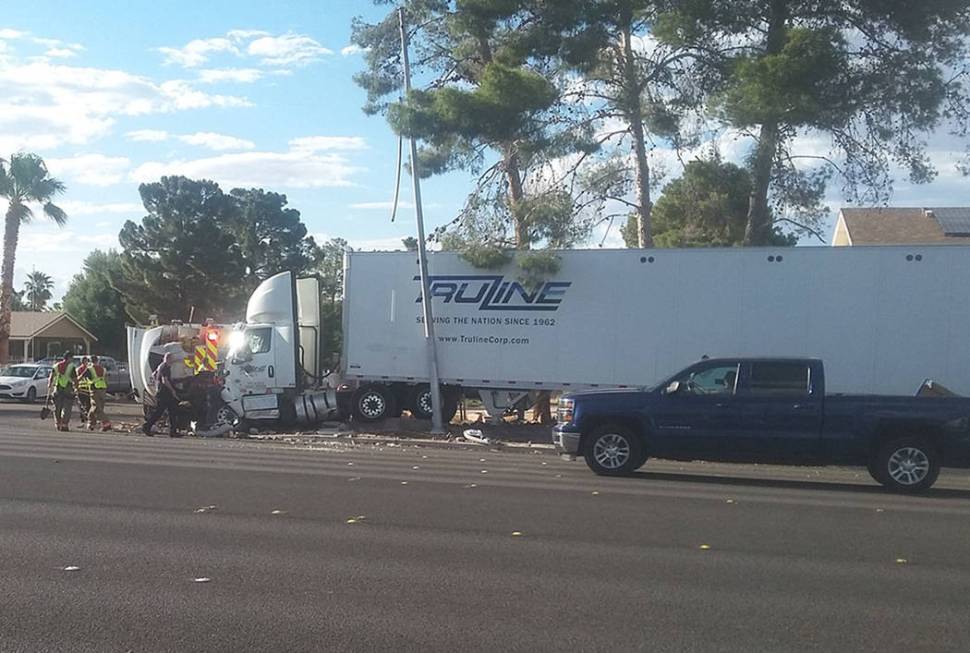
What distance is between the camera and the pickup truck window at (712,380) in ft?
47.0

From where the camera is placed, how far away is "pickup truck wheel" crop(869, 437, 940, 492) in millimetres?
13562

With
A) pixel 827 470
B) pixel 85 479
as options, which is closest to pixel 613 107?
pixel 827 470

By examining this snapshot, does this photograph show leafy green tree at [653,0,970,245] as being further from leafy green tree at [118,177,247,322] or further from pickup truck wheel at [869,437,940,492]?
leafy green tree at [118,177,247,322]

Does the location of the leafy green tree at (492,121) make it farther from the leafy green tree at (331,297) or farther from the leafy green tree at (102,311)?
the leafy green tree at (102,311)

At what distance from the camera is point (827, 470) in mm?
17922

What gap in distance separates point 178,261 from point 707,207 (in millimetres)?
35427

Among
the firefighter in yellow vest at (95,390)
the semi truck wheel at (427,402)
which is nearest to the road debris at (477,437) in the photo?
the semi truck wheel at (427,402)

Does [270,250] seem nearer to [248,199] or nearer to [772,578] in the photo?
[248,199]

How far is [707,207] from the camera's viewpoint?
2608 cm

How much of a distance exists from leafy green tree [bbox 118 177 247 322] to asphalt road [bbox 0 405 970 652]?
4107 centimetres

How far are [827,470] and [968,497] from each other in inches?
173

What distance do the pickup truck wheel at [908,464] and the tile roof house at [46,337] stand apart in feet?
173

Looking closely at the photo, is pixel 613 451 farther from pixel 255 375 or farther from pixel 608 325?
pixel 255 375

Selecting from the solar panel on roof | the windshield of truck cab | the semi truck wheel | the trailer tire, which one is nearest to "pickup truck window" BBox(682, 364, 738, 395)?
the semi truck wheel
